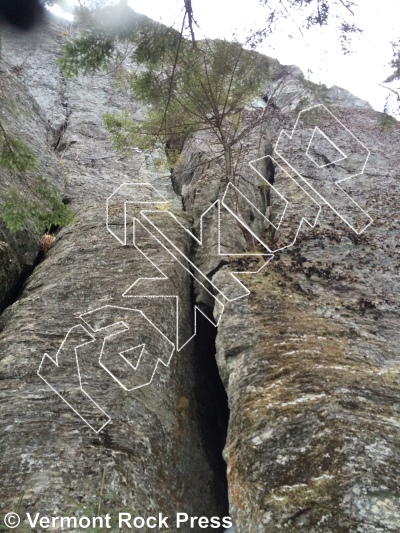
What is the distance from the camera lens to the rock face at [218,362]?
458 cm

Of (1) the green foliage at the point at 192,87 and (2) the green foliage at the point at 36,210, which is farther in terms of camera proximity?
(1) the green foliage at the point at 192,87

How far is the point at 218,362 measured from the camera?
626 cm

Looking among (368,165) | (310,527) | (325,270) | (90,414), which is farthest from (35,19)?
(310,527)

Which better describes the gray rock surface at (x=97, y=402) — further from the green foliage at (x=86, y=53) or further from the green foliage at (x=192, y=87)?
the green foliage at (x=86, y=53)

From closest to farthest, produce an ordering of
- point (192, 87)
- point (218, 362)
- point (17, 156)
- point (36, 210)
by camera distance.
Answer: point (218, 362) → point (17, 156) → point (36, 210) → point (192, 87)

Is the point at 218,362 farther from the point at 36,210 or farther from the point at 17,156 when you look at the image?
the point at 17,156

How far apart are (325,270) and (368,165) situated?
607cm

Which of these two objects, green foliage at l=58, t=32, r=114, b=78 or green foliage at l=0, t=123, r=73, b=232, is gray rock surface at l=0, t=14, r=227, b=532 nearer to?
green foliage at l=0, t=123, r=73, b=232

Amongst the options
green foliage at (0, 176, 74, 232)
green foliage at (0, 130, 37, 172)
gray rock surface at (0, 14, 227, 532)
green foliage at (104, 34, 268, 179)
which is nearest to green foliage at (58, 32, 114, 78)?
green foliage at (104, 34, 268, 179)

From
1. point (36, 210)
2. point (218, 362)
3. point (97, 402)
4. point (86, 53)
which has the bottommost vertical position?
point (97, 402)

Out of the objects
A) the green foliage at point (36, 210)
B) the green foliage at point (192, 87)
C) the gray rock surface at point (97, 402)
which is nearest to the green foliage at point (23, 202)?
the green foliage at point (36, 210)

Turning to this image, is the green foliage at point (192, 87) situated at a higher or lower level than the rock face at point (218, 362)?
higher

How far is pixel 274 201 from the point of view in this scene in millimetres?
10273

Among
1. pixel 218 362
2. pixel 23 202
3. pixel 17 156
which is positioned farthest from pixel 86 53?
pixel 218 362
